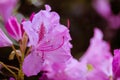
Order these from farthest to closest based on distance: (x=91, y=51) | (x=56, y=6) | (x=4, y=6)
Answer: (x=56, y=6)
(x=4, y=6)
(x=91, y=51)

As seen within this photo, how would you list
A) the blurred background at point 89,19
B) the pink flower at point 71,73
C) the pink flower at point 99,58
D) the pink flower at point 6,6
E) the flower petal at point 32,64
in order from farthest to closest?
the blurred background at point 89,19 → the pink flower at point 6,6 → the pink flower at point 99,58 → the pink flower at point 71,73 → the flower petal at point 32,64

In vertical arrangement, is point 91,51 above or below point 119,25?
above

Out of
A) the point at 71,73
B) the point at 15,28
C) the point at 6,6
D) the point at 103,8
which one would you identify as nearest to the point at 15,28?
the point at 15,28

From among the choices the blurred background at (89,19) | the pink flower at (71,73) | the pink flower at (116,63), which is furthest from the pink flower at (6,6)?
the pink flower at (116,63)

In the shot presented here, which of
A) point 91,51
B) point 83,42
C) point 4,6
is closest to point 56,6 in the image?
point 83,42

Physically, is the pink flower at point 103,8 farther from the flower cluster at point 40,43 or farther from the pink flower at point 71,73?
the flower cluster at point 40,43

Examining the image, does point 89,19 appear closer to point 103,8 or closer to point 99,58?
point 103,8

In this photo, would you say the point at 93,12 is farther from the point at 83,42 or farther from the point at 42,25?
the point at 42,25
